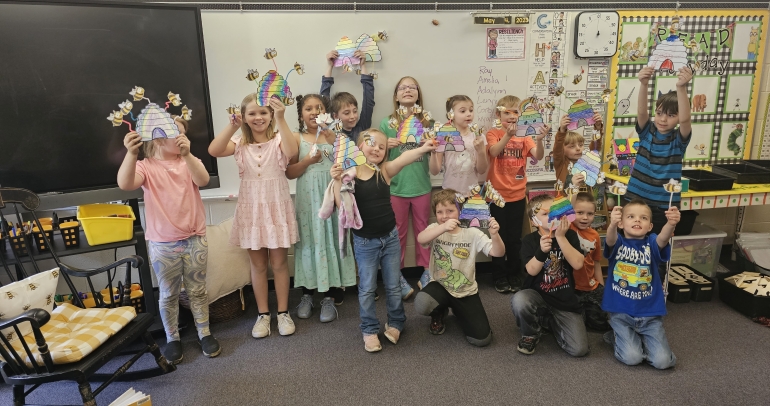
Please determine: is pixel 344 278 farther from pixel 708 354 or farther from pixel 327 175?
pixel 708 354

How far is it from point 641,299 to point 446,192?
111 cm

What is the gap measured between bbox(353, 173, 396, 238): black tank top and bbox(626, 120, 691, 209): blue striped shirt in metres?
1.52

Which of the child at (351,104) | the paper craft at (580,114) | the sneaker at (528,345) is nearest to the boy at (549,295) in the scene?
the sneaker at (528,345)

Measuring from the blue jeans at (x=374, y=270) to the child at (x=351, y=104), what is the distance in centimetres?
74

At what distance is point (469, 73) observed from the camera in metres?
3.28

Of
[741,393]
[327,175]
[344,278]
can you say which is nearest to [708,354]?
[741,393]

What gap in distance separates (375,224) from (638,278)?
136cm

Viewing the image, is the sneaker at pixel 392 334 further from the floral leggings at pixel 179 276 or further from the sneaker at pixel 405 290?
the floral leggings at pixel 179 276

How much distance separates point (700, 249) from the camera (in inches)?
129

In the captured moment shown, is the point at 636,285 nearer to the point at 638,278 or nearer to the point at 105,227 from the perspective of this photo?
the point at 638,278

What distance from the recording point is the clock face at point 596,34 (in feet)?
10.8

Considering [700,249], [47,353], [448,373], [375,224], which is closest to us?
[47,353]

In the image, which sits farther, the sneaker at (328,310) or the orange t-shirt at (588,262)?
the sneaker at (328,310)

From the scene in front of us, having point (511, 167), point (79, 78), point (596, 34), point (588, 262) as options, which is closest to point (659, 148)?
point (588, 262)
